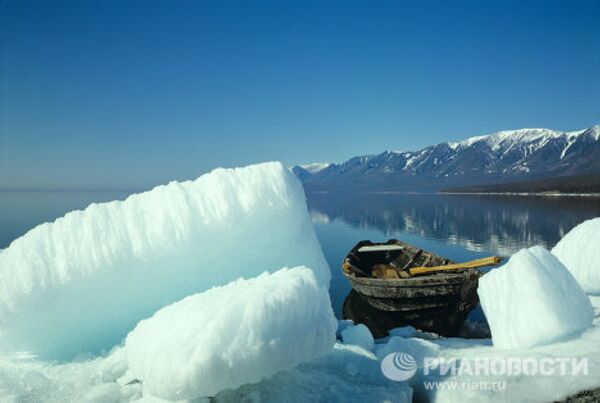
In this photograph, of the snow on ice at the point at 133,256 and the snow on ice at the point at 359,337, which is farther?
the snow on ice at the point at 359,337

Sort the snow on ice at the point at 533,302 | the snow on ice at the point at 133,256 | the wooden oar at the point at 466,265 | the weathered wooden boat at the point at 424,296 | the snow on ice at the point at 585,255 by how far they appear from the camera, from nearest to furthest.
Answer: the snow on ice at the point at 533,302 → the snow on ice at the point at 133,256 → the wooden oar at the point at 466,265 → the weathered wooden boat at the point at 424,296 → the snow on ice at the point at 585,255

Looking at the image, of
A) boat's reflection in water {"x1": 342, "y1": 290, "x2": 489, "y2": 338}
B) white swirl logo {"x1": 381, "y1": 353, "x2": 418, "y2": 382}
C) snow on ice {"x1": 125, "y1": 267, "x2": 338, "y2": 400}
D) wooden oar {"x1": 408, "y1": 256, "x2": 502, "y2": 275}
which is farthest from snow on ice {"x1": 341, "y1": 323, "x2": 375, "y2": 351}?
wooden oar {"x1": 408, "y1": 256, "x2": 502, "y2": 275}

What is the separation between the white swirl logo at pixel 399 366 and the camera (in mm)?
6855

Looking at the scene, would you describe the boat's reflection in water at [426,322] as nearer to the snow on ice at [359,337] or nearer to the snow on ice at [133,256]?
the snow on ice at [359,337]

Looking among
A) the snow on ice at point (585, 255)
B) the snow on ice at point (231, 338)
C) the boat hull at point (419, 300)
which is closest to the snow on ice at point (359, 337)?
the snow on ice at point (231, 338)

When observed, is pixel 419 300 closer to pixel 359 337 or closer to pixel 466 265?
pixel 466 265

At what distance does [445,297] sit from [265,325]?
7.97 m

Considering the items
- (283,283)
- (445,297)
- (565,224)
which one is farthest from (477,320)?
(565,224)

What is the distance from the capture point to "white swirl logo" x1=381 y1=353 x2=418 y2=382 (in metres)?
6.86

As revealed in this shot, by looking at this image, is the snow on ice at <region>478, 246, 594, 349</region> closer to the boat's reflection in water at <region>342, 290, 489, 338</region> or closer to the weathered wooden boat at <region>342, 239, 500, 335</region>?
the weathered wooden boat at <region>342, 239, 500, 335</region>

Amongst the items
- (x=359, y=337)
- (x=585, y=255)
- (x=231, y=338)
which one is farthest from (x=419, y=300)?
(x=231, y=338)

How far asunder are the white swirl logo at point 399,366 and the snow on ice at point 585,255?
7.75 metres

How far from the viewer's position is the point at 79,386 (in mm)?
6652

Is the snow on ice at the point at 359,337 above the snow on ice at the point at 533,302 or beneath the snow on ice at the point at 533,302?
beneath
